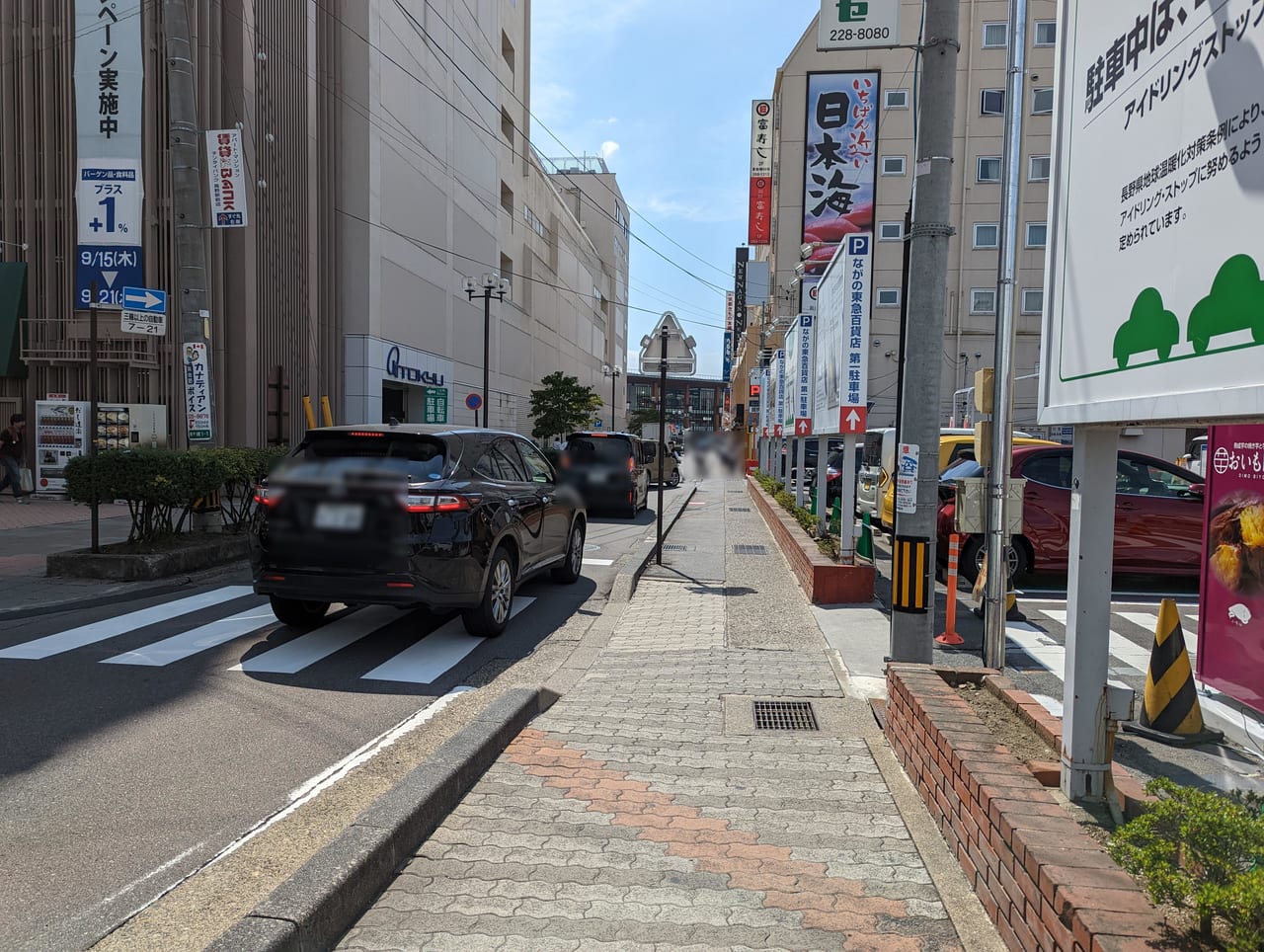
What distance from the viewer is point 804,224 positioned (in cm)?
3117

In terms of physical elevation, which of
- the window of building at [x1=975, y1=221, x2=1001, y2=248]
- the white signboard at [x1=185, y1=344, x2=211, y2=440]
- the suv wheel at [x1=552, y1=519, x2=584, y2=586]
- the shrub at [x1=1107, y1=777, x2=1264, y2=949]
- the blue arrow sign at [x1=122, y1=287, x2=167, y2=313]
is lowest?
the suv wheel at [x1=552, y1=519, x2=584, y2=586]

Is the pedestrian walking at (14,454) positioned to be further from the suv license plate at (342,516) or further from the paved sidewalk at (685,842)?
the suv license plate at (342,516)

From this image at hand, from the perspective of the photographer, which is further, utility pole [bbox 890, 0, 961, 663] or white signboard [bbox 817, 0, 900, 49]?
white signboard [bbox 817, 0, 900, 49]

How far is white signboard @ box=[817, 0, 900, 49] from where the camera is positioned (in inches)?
242

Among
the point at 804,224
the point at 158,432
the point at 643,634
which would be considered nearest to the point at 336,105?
the point at 158,432

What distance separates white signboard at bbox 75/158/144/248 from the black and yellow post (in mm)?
10375

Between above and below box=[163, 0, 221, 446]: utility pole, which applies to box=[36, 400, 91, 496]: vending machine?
below

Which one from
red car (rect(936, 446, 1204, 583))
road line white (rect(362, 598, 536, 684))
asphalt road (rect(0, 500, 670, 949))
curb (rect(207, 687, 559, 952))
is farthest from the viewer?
red car (rect(936, 446, 1204, 583))

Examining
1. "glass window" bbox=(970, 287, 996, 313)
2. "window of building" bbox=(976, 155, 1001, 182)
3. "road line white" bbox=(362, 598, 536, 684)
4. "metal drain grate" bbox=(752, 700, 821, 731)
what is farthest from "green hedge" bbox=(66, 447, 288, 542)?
"window of building" bbox=(976, 155, 1001, 182)

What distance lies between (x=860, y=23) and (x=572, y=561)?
625 centimetres

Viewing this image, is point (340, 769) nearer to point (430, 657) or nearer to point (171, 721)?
point (171, 721)

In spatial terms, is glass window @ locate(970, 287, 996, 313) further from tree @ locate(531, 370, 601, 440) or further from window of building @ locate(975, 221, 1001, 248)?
tree @ locate(531, 370, 601, 440)

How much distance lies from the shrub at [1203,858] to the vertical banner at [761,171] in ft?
136

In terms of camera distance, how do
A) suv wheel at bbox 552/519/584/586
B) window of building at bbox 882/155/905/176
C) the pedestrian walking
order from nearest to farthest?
suv wheel at bbox 552/519/584/586, the pedestrian walking, window of building at bbox 882/155/905/176
